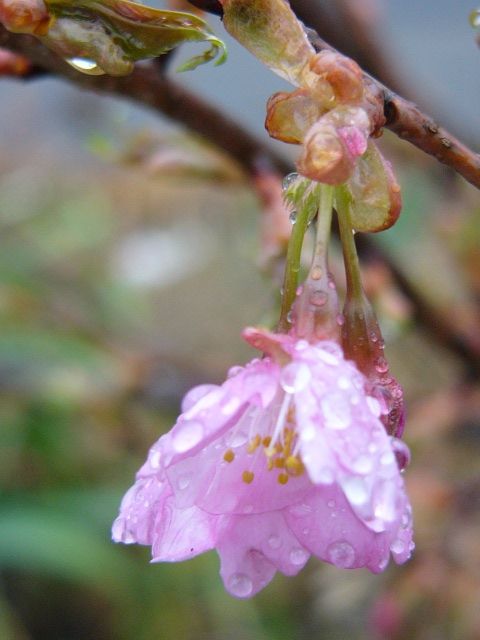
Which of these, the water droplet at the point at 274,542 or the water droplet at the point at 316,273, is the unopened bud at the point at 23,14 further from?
the water droplet at the point at 274,542

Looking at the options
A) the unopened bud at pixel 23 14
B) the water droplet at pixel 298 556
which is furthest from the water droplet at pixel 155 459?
the unopened bud at pixel 23 14

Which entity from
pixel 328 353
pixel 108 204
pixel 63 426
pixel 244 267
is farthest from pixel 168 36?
pixel 244 267

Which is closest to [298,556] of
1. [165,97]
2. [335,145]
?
[335,145]

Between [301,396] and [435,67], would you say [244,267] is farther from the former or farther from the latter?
[301,396]

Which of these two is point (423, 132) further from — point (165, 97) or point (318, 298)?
point (165, 97)

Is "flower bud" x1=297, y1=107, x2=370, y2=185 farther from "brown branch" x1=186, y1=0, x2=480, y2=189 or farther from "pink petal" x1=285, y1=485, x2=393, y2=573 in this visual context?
"pink petal" x1=285, y1=485, x2=393, y2=573

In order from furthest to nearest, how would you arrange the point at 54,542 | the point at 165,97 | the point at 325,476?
the point at 54,542 → the point at 165,97 → the point at 325,476

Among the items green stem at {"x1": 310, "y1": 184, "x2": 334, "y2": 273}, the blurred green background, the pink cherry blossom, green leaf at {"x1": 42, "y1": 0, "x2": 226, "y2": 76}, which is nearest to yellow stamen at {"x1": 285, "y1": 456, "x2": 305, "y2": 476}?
the pink cherry blossom
